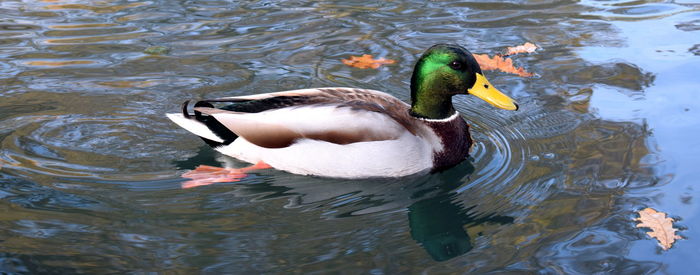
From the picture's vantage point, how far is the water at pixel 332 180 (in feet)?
13.3

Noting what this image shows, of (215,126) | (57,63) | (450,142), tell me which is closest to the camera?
Result: (450,142)

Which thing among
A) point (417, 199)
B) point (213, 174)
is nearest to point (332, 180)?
point (417, 199)

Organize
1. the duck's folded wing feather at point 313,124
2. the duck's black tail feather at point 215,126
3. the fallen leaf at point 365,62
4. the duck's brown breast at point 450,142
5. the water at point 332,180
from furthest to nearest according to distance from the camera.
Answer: the fallen leaf at point 365,62, the duck's black tail feather at point 215,126, the duck's brown breast at point 450,142, the duck's folded wing feather at point 313,124, the water at point 332,180

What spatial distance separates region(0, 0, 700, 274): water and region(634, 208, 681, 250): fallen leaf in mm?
60

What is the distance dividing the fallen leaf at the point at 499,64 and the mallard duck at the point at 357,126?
1.79 metres

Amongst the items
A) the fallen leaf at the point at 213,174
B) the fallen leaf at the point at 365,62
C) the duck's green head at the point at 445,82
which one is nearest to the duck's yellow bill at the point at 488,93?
the duck's green head at the point at 445,82

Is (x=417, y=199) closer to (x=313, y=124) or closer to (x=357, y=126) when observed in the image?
(x=357, y=126)

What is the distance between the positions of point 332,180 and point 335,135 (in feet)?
1.07

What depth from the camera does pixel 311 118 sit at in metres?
4.79

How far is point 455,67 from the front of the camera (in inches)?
193

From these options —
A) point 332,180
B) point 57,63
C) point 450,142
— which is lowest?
point 332,180

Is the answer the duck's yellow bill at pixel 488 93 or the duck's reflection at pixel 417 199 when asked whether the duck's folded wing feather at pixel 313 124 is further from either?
the duck's yellow bill at pixel 488 93

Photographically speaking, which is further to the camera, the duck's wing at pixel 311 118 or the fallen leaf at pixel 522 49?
the fallen leaf at pixel 522 49

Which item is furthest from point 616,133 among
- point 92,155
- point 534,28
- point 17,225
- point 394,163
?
point 17,225
